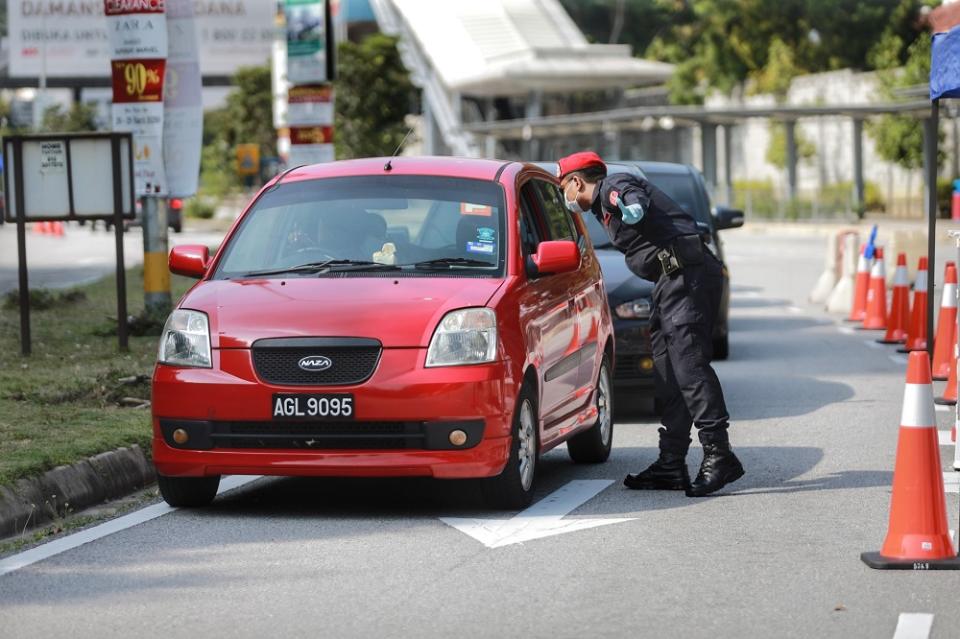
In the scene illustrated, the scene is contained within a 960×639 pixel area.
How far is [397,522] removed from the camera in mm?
8469

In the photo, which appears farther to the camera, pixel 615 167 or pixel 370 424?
pixel 615 167

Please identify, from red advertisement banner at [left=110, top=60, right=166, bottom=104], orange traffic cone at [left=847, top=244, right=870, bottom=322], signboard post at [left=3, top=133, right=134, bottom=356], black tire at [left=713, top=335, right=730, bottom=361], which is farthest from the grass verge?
orange traffic cone at [left=847, top=244, right=870, bottom=322]

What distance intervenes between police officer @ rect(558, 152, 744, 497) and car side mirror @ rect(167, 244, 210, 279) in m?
1.82

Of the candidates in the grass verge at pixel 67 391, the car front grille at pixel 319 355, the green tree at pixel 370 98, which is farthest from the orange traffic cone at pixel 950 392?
the green tree at pixel 370 98

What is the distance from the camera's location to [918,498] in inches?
287

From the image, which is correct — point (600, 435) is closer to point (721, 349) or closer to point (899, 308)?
point (721, 349)

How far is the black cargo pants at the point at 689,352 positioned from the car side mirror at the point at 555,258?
0.49 m

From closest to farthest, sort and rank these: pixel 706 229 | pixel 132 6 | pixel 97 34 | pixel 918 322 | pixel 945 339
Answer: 1. pixel 945 339
2. pixel 706 229
3. pixel 132 6
4. pixel 918 322
5. pixel 97 34

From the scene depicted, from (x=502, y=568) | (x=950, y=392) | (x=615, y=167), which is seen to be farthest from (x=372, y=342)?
(x=615, y=167)

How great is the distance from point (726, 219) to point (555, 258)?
8127 mm

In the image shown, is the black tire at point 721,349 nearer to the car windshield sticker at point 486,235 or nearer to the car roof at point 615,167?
the car roof at point 615,167

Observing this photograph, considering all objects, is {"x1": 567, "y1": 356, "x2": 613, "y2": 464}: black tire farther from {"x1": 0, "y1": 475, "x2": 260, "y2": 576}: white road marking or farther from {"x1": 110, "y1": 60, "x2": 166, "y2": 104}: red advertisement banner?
{"x1": 110, "y1": 60, "x2": 166, "y2": 104}: red advertisement banner

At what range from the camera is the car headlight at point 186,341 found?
8562 mm

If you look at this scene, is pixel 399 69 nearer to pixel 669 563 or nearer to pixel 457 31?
pixel 457 31
